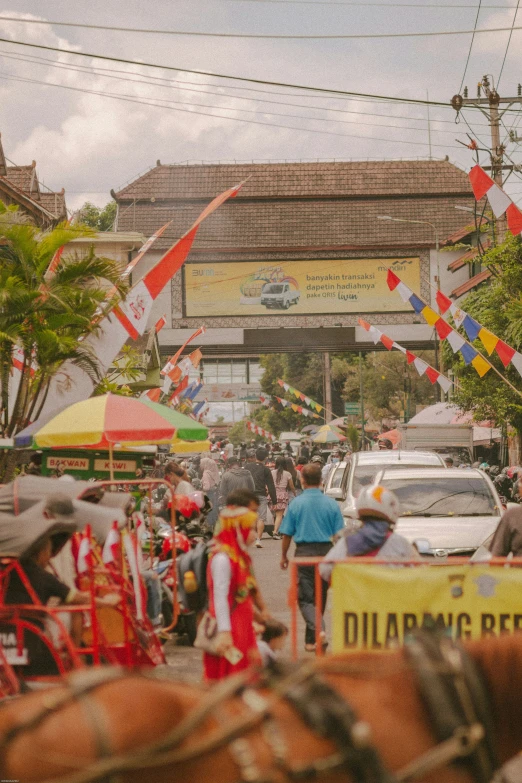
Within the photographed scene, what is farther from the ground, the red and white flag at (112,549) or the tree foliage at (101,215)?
the tree foliage at (101,215)

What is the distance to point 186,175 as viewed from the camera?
49.7 m

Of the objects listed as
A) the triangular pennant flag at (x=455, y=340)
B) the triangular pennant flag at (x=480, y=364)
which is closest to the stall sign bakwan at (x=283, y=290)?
the triangular pennant flag at (x=455, y=340)

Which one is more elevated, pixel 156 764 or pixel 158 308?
pixel 158 308

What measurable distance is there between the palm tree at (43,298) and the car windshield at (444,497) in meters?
4.83

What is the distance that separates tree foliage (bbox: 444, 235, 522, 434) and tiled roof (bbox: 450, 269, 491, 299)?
11.3 metres

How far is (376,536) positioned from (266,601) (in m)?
6.14

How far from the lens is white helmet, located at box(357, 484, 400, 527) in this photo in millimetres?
7016

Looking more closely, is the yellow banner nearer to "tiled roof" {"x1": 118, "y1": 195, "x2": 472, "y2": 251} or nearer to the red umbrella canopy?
the red umbrella canopy

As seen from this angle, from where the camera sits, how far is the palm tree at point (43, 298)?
14055mm

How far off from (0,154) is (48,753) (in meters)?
36.0

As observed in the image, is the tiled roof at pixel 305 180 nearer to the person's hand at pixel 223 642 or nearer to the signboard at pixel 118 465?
the signboard at pixel 118 465

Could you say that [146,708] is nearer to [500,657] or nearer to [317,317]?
[500,657]

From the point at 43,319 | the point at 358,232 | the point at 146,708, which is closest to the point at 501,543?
the point at 146,708

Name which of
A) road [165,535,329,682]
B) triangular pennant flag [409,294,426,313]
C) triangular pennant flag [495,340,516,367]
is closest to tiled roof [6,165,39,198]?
triangular pennant flag [409,294,426,313]
